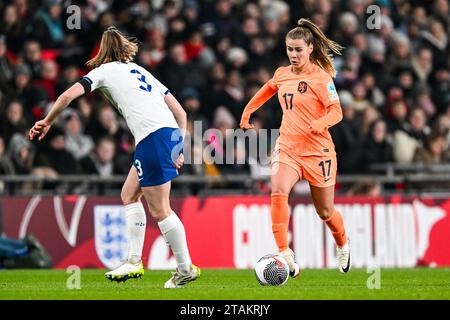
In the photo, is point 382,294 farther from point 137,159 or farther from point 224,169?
point 224,169

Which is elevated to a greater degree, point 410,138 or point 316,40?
point 316,40

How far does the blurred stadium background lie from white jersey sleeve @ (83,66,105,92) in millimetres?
5419

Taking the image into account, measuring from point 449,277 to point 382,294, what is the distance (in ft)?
10.6

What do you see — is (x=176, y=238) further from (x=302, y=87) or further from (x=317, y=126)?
(x=302, y=87)

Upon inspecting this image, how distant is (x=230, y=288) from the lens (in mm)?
10148

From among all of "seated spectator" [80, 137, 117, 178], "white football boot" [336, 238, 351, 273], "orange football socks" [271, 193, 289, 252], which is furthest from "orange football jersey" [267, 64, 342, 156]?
"seated spectator" [80, 137, 117, 178]

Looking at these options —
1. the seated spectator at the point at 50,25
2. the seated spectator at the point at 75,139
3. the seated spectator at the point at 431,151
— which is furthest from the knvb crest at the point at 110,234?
the seated spectator at the point at 431,151

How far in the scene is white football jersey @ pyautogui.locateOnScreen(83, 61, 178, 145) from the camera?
9953 mm

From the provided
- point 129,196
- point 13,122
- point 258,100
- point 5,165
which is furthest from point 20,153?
point 129,196

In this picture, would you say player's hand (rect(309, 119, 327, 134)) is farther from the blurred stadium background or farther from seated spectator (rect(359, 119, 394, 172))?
seated spectator (rect(359, 119, 394, 172))

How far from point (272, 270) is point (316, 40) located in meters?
2.44

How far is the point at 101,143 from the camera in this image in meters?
16.4

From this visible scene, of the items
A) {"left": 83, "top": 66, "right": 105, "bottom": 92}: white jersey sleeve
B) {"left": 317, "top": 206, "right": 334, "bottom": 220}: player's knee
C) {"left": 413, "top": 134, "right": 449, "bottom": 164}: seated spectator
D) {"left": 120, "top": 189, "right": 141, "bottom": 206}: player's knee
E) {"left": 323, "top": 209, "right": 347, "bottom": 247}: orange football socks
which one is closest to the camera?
{"left": 83, "top": 66, "right": 105, "bottom": 92}: white jersey sleeve

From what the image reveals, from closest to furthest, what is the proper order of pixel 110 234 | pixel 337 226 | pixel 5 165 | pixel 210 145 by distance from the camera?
1. pixel 337 226
2. pixel 110 234
3. pixel 5 165
4. pixel 210 145
